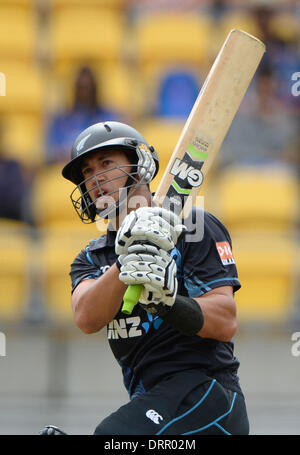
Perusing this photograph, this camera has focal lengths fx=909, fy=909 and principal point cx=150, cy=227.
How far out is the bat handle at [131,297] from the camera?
2.73 meters

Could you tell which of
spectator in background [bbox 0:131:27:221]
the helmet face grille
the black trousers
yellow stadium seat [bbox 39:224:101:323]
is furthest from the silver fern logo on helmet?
spectator in background [bbox 0:131:27:221]

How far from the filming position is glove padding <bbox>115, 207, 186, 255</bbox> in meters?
2.69

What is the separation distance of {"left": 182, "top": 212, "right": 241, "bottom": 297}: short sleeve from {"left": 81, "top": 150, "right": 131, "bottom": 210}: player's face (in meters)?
0.32

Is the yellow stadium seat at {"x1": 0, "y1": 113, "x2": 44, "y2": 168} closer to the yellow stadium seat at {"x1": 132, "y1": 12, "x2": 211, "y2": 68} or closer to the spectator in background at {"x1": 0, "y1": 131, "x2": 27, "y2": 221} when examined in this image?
the spectator in background at {"x1": 0, "y1": 131, "x2": 27, "y2": 221}

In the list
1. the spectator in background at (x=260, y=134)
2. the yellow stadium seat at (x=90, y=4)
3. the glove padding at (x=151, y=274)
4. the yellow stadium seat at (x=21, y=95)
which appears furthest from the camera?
the yellow stadium seat at (x=90, y=4)

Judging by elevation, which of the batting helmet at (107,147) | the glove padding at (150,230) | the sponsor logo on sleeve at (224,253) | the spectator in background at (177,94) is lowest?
the glove padding at (150,230)

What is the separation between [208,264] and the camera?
3033 mm

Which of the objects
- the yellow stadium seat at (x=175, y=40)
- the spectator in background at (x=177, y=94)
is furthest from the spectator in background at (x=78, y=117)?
the yellow stadium seat at (x=175, y=40)

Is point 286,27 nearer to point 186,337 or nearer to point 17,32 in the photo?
point 17,32

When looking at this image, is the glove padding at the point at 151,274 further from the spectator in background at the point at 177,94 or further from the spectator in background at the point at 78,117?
the spectator in background at the point at 177,94

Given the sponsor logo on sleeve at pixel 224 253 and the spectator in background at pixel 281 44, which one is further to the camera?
the spectator in background at pixel 281 44

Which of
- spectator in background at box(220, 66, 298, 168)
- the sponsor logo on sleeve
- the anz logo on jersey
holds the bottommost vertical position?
the anz logo on jersey

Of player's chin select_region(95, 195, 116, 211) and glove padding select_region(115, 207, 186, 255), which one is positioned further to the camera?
player's chin select_region(95, 195, 116, 211)

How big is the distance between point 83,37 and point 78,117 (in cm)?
131
